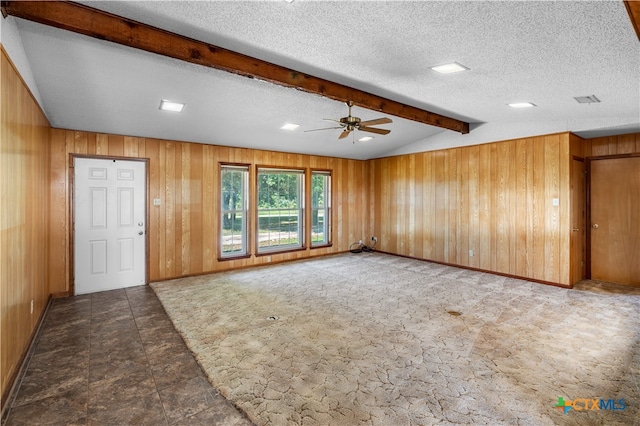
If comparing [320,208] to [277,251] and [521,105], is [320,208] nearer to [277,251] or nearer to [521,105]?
[277,251]

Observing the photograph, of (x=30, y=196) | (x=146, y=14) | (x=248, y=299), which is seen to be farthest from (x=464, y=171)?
(x=30, y=196)

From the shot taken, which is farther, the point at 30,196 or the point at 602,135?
the point at 602,135

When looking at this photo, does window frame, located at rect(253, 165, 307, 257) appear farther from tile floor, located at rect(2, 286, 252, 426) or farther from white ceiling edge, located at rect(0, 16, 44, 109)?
white ceiling edge, located at rect(0, 16, 44, 109)

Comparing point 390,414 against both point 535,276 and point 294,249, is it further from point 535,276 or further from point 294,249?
point 294,249

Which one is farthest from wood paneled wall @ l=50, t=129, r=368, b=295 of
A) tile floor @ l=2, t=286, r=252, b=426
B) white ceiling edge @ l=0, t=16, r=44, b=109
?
white ceiling edge @ l=0, t=16, r=44, b=109

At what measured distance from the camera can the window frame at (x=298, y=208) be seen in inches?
266

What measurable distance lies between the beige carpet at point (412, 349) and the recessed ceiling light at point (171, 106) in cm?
270

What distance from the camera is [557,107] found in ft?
14.7

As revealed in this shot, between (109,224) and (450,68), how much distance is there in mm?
5427

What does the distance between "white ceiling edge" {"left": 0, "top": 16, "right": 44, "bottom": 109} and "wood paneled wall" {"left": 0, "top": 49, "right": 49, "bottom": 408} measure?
0.31ft

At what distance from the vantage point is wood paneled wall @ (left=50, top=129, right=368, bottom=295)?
15.6 feet

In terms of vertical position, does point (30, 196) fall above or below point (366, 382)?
above

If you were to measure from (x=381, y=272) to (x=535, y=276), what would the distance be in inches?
105

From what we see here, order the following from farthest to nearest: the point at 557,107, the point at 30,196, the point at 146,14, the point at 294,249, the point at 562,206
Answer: the point at 294,249
the point at 562,206
the point at 557,107
the point at 30,196
the point at 146,14
